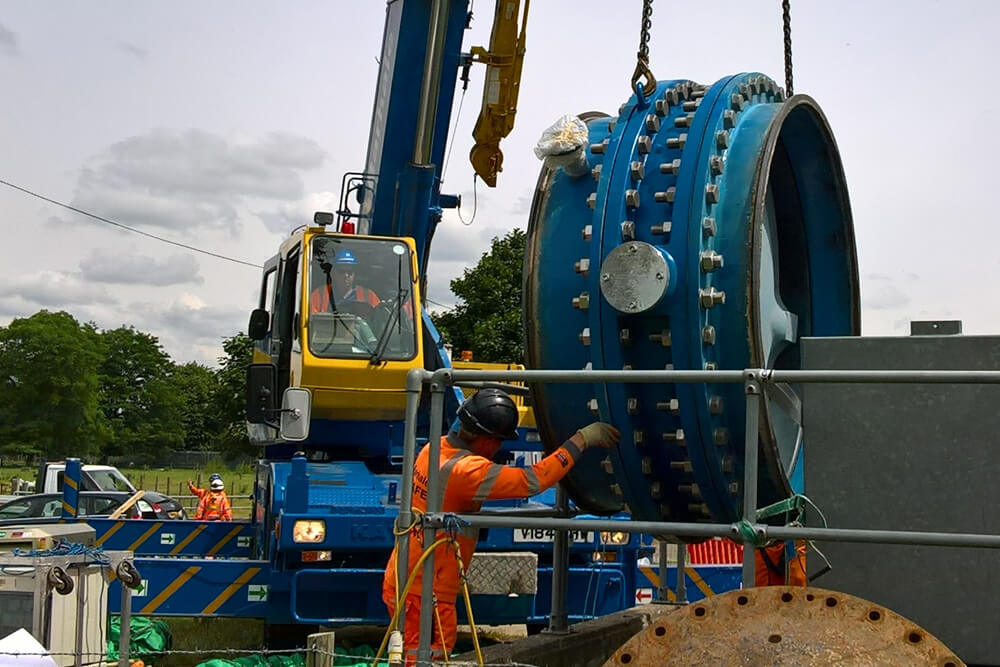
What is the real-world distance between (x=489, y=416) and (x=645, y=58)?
5.19 feet

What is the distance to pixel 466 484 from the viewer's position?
5.01 m

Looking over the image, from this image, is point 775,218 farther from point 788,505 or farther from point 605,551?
point 605,551

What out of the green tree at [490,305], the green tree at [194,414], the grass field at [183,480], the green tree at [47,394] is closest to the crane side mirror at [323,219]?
the grass field at [183,480]

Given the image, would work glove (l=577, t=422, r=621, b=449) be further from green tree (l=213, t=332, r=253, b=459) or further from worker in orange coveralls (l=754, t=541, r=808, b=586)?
green tree (l=213, t=332, r=253, b=459)

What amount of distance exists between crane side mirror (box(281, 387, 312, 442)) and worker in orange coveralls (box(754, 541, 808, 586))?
13.9 feet

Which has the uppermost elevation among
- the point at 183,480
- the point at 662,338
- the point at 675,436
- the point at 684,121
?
the point at 684,121

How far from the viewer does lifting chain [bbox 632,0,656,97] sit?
499 centimetres

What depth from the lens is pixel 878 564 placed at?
3764mm

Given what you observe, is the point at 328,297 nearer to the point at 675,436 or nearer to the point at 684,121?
the point at 684,121

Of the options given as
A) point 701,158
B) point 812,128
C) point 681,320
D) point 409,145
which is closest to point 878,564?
point 681,320

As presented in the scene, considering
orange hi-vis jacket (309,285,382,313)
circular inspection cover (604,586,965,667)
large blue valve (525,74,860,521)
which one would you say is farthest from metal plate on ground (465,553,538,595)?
circular inspection cover (604,586,965,667)

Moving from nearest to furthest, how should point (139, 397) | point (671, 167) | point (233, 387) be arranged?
point (671, 167) < point (233, 387) < point (139, 397)

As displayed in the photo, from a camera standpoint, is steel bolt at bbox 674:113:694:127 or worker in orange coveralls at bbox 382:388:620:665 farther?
steel bolt at bbox 674:113:694:127

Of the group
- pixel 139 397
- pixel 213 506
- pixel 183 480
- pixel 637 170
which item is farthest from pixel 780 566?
pixel 139 397
